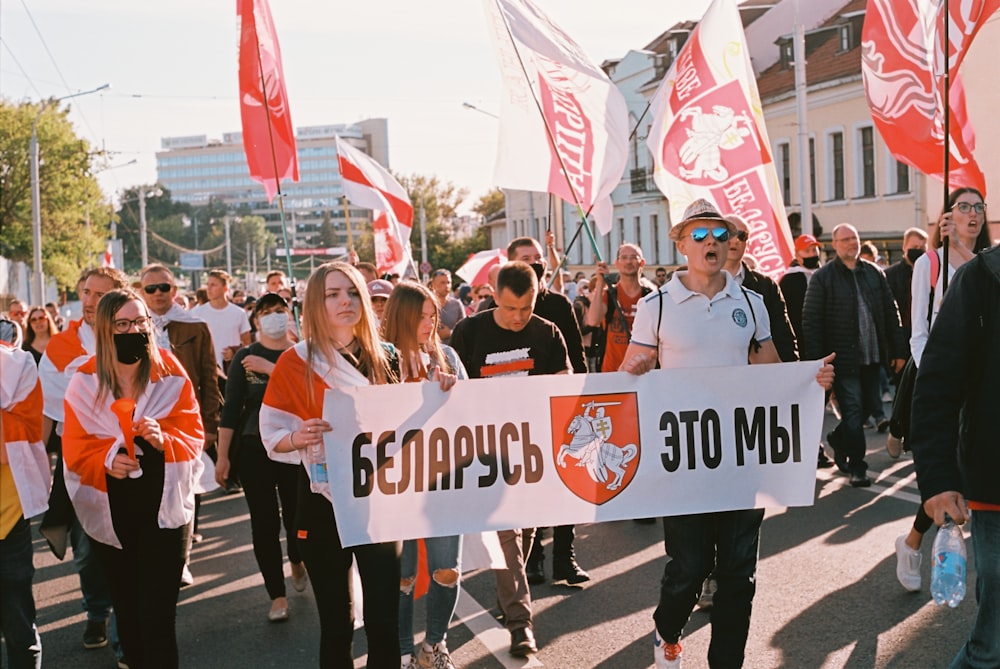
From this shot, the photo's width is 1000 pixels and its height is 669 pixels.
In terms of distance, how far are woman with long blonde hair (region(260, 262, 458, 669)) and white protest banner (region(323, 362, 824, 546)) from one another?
1.23ft

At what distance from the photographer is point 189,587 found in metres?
7.63

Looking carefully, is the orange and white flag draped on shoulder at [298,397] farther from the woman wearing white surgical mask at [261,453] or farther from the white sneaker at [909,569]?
the white sneaker at [909,569]

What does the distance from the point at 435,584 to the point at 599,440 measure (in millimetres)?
1050

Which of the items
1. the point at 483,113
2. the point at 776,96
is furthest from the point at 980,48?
the point at 483,113

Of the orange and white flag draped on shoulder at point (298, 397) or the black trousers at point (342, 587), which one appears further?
the orange and white flag draped on shoulder at point (298, 397)

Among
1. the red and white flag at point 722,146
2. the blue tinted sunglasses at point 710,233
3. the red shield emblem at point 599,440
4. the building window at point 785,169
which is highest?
the building window at point 785,169

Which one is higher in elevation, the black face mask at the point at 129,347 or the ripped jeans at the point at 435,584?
the black face mask at the point at 129,347

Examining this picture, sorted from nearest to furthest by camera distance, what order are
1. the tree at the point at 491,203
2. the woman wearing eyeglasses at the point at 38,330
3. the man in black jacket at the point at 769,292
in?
1. the man in black jacket at the point at 769,292
2. the woman wearing eyeglasses at the point at 38,330
3. the tree at the point at 491,203

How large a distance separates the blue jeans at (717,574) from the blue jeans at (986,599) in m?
1.12

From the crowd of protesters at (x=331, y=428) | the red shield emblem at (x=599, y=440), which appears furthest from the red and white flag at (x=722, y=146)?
the red shield emblem at (x=599, y=440)

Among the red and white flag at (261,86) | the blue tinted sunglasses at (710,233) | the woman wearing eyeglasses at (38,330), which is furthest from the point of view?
the woman wearing eyeglasses at (38,330)

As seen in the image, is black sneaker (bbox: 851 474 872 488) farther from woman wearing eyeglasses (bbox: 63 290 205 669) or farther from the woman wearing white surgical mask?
woman wearing eyeglasses (bbox: 63 290 205 669)

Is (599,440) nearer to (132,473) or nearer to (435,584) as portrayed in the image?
(435,584)

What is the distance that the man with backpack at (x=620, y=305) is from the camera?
8.43m
